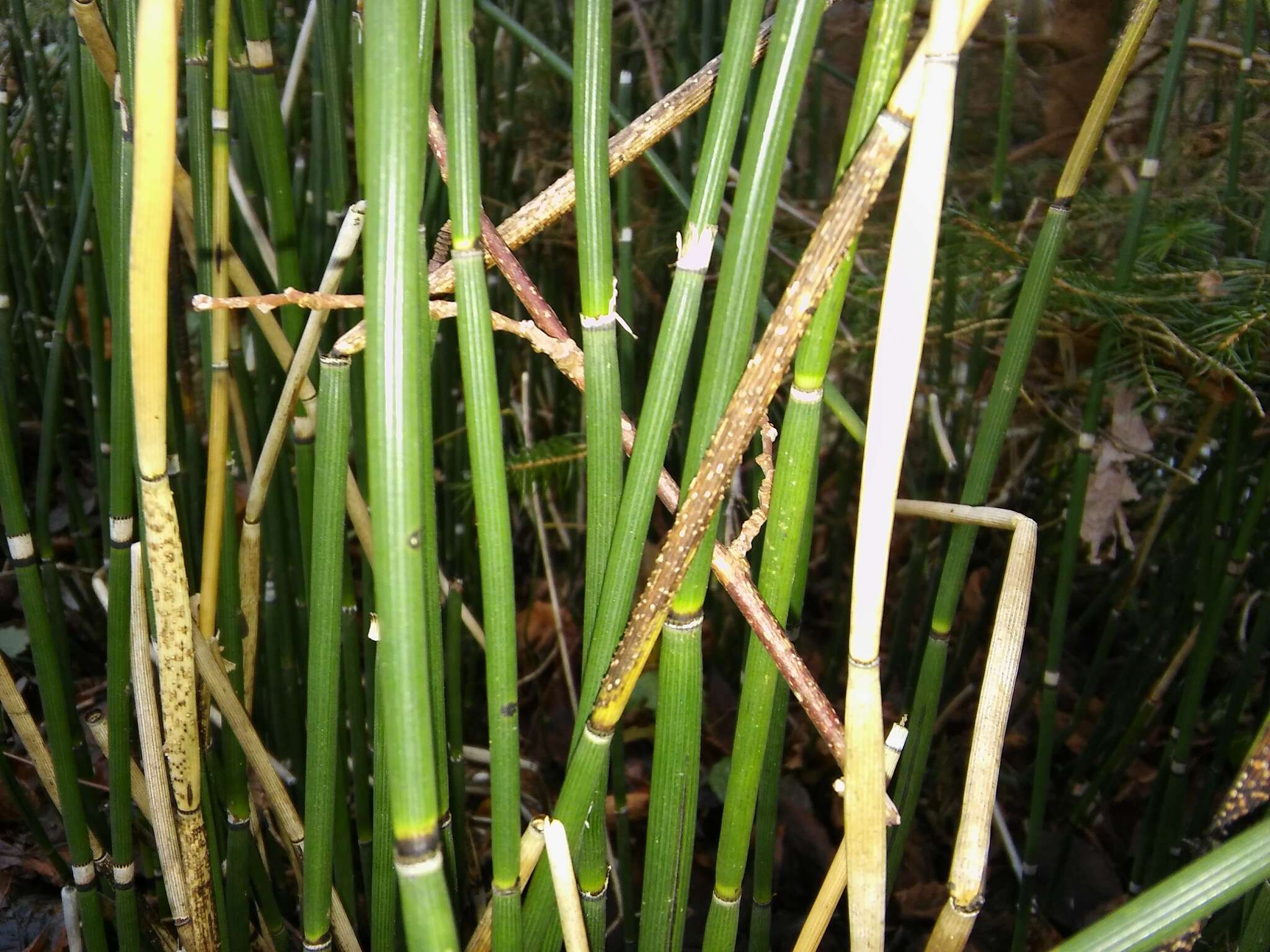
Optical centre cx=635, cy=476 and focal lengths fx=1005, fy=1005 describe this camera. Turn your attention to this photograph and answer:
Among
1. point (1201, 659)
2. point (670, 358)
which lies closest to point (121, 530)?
point (670, 358)

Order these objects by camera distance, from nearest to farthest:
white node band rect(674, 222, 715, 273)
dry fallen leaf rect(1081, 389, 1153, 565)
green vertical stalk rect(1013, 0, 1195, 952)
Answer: white node band rect(674, 222, 715, 273)
green vertical stalk rect(1013, 0, 1195, 952)
dry fallen leaf rect(1081, 389, 1153, 565)

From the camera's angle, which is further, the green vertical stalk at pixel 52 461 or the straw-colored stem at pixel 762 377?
the green vertical stalk at pixel 52 461

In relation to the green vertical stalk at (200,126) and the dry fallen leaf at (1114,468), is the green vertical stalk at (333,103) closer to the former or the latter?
the green vertical stalk at (200,126)

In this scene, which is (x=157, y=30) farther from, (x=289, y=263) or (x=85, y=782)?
(x=85, y=782)

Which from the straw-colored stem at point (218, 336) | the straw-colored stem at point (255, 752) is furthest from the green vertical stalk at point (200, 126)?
the straw-colored stem at point (255, 752)

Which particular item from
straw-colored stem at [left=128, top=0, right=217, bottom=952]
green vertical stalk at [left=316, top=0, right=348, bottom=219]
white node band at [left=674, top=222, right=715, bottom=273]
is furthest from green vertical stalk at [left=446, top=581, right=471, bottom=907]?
white node band at [left=674, top=222, right=715, bottom=273]

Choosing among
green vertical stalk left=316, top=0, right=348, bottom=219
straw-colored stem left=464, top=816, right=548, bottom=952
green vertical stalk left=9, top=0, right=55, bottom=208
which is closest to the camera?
straw-colored stem left=464, top=816, right=548, bottom=952

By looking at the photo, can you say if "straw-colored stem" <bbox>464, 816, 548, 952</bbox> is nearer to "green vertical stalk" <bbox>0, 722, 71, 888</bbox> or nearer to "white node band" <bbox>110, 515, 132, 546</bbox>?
"white node band" <bbox>110, 515, 132, 546</bbox>
